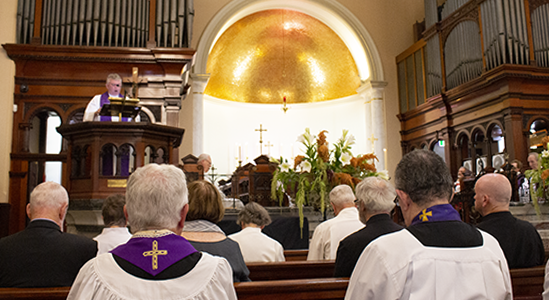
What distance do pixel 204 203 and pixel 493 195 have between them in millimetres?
1867

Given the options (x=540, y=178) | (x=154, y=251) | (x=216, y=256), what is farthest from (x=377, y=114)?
(x=154, y=251)

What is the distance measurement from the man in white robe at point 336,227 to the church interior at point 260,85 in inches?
58.5

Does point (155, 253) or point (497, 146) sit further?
point (497, 146)

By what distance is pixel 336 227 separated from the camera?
379 centimetres

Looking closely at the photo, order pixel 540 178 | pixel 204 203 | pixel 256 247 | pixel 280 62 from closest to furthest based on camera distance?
pixel 204 203
pixel 256 247
pixel 540 178
pixel 280 62

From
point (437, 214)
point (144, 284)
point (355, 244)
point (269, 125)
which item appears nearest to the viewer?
point (144, 284)

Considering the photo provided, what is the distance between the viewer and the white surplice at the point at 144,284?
1.57 metres

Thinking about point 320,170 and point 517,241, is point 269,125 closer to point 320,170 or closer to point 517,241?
point 320,170

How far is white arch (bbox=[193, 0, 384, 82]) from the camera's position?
491 inches

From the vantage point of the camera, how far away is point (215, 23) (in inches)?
475

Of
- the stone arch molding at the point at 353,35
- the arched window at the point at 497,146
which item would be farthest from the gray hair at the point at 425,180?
the stone arch molding at the point at 353,35

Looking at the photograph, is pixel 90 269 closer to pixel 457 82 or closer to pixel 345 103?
pixel 457 82

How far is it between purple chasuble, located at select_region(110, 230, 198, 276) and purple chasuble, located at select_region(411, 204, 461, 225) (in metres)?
0.87

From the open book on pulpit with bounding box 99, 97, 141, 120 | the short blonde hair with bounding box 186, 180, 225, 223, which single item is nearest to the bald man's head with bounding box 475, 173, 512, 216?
the short blonde hair with bounding box 186, 180, 225, 223
